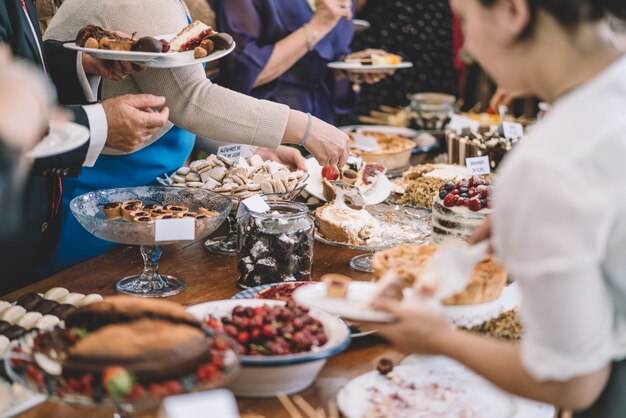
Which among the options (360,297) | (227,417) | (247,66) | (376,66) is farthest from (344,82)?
(227,417)

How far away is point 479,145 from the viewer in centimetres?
377

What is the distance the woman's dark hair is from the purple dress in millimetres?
2888

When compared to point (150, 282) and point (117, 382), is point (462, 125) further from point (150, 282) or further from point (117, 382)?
point (117, 382)

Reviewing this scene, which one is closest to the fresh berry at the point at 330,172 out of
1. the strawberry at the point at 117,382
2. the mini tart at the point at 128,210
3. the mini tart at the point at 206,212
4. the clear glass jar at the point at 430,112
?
the mini tart at the point at 206,212

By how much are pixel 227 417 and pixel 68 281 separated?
1251 mm

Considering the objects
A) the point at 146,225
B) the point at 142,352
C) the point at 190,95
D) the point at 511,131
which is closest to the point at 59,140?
the point at 142,352

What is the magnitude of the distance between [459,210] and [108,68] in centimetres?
126

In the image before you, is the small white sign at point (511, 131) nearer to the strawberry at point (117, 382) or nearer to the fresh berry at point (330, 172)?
the fresh berry at point (330, 172)

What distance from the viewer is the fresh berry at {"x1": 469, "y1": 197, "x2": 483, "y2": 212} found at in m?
2.44

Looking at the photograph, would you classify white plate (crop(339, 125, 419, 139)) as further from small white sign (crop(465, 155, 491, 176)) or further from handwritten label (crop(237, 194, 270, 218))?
handwritten label (crop(237, 194, 270, 218))

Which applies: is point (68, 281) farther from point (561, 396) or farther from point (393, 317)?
point (561, 396)

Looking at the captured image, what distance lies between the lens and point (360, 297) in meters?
1.54

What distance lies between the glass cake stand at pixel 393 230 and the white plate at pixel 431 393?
2.57 feet

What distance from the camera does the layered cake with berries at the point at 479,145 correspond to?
3736mm
